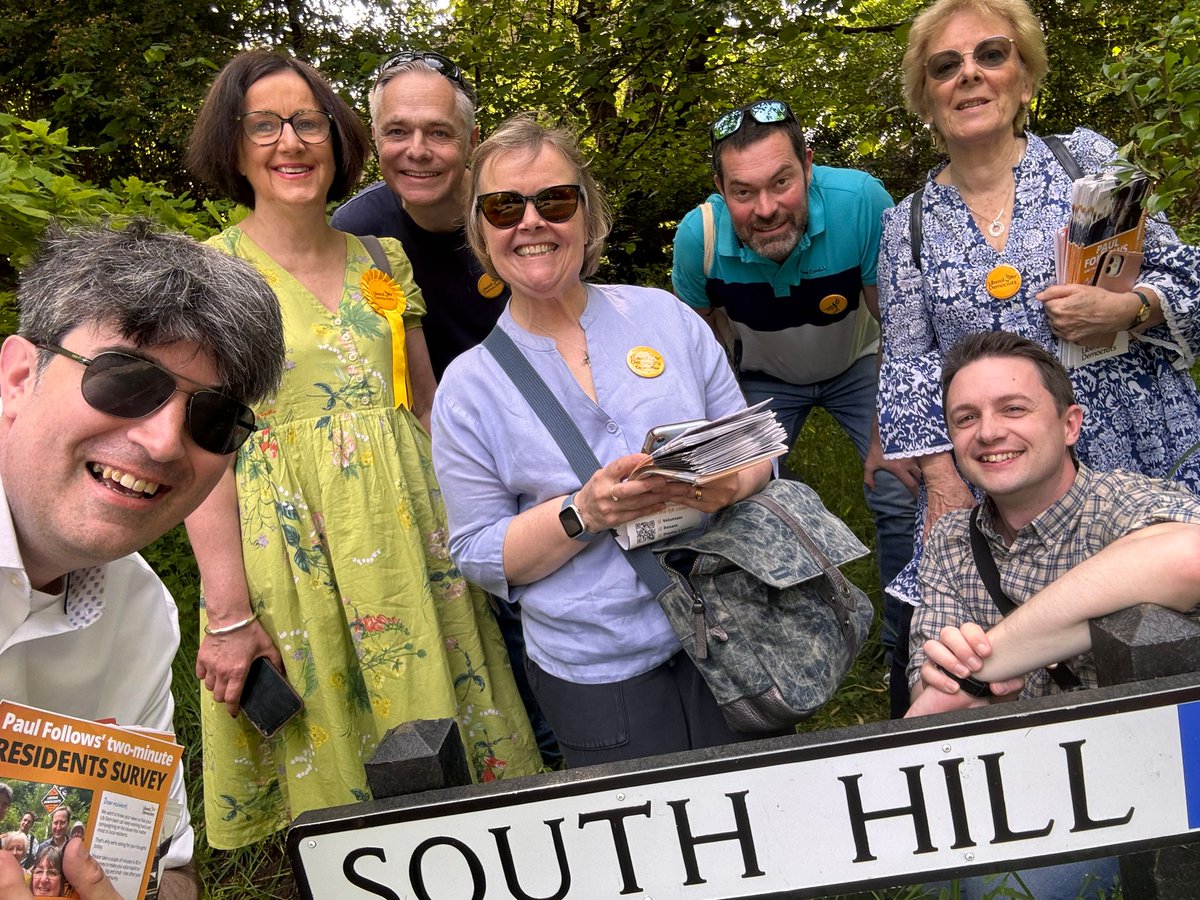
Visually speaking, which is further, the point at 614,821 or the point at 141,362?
the point at 141,362

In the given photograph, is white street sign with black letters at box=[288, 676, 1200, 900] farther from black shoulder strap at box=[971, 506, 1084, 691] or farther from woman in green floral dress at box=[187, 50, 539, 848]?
woman in green floral dress at box=[187, 50, 539, 848]

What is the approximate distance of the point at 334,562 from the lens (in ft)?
8.64

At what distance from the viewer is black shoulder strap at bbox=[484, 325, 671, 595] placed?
7.34ft

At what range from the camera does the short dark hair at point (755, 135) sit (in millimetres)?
3168

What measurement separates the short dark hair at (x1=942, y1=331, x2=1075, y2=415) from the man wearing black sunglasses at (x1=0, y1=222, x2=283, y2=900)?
1648mm

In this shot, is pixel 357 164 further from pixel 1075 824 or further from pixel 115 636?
pixel 1075 824

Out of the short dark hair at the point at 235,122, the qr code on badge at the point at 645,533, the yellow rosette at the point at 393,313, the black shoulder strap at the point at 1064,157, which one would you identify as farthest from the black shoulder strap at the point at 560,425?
the black shoulder strap at the point at 1064,157

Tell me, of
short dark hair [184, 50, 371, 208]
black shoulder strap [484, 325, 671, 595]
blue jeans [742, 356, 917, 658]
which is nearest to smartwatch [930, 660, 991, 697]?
black shoulder strap [484, 325, 671, 595]

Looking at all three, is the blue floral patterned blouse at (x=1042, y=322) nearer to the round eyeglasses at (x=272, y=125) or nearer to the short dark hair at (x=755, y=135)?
the short dark hair at (x=755, y=135)

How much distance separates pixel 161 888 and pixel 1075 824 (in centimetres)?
166

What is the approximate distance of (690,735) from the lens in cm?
235

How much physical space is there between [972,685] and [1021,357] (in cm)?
82

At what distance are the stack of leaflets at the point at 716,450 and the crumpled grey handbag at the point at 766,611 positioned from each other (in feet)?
0.76

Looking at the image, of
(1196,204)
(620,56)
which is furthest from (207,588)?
(620,56)
